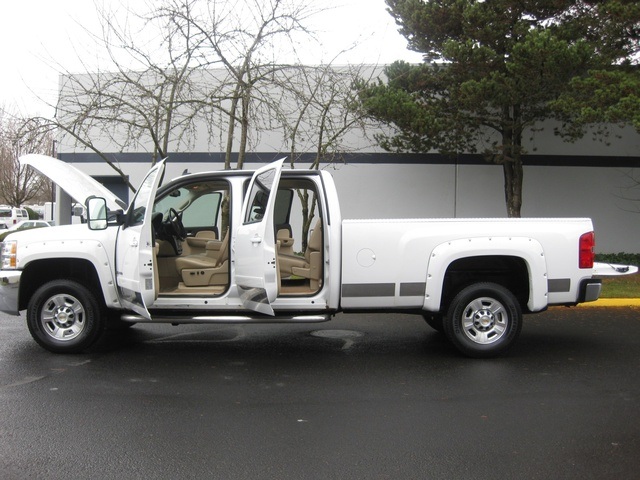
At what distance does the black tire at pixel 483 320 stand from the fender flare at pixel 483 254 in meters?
0.25

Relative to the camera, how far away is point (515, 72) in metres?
12.9

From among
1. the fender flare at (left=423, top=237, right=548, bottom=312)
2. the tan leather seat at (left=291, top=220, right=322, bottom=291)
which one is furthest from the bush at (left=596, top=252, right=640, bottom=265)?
the tan leather seat at (left=291, top=220, right=322, bottom=291)

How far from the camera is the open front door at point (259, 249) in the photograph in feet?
19.7

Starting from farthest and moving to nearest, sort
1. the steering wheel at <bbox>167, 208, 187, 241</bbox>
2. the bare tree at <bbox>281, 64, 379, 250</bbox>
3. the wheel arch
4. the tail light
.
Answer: the bare tree at <bbox>281, 64, 379, 250</bbox> → the steering wheel at <bbox>167, 208, 187, 241</bbox> → the wheel arch → the tail light

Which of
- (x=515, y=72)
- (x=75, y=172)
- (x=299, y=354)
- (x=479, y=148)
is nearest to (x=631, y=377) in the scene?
(x=299, y=354)

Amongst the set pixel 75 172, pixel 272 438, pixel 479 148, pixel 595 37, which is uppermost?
pixel 595 37

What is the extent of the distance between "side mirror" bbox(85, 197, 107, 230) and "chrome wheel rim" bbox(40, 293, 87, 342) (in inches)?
→ 33.9

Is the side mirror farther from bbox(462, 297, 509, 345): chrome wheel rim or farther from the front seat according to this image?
bbox(462, 297, 509, 345): chrome wheel rim

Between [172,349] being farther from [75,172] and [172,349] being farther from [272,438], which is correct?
[272,438]

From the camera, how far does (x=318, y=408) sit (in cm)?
517

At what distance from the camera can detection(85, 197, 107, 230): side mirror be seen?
21.4 ft

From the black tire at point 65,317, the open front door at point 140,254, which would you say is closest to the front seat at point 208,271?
the open front door at point 140,254

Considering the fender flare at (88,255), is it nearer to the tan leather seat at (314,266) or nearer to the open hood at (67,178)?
the open hood at (67,178)

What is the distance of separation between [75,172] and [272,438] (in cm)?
417
